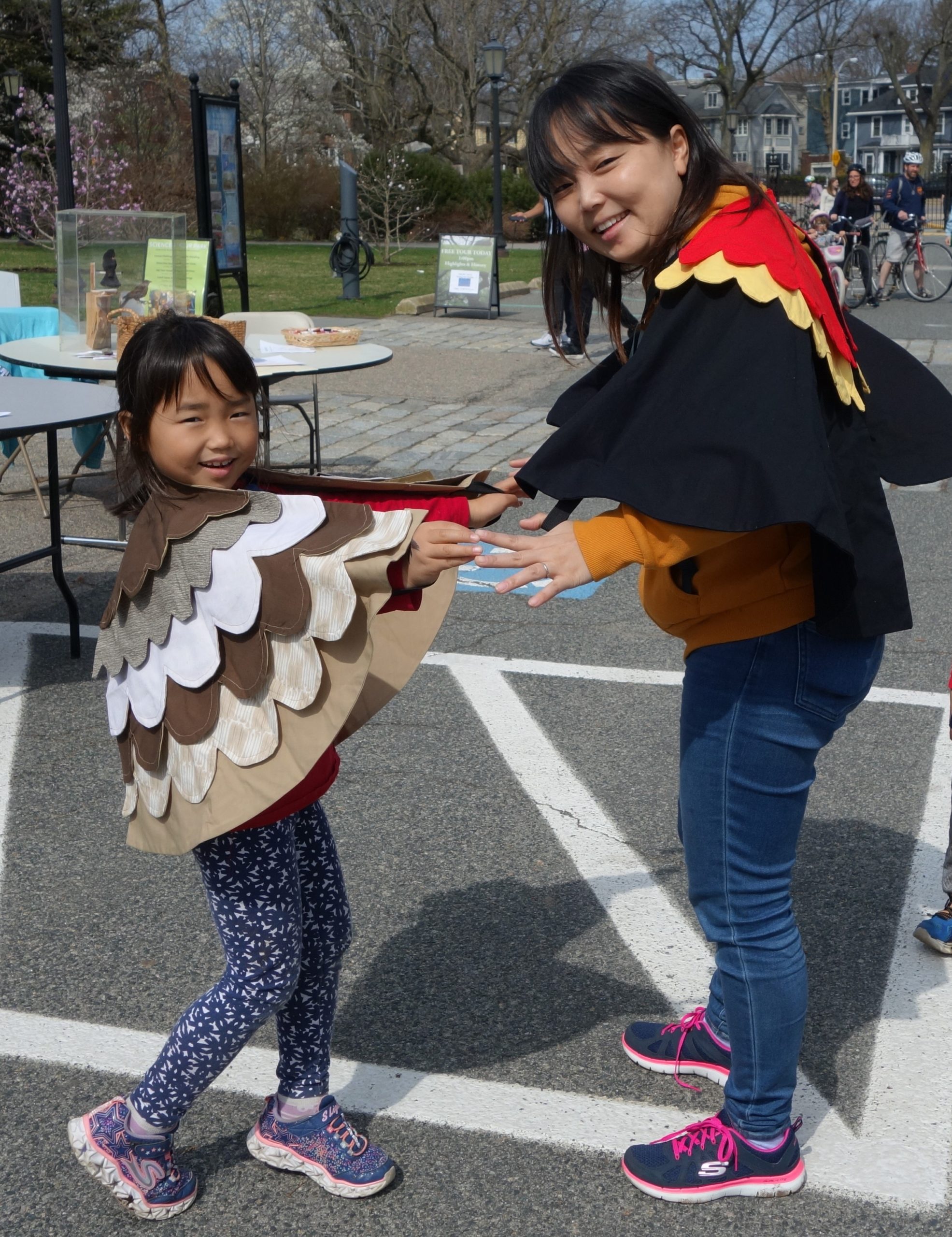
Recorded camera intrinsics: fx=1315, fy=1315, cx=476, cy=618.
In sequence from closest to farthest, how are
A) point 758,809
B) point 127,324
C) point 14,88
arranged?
point 758,809 → point 127,324 → point 14,88

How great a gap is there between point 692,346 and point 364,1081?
169 centimetres

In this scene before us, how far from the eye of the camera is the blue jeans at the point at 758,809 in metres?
2.11

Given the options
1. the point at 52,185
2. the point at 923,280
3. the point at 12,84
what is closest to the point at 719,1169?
the point at 923,280

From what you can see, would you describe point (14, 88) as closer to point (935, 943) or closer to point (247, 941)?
point (935, 943)

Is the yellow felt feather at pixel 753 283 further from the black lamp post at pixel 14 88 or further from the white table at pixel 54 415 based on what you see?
the black lamp post at pixel 14 88

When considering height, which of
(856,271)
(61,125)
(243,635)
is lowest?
(243,635)

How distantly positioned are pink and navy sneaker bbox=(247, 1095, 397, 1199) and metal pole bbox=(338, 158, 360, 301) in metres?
17.1

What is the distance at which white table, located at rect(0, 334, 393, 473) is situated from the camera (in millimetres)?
6484

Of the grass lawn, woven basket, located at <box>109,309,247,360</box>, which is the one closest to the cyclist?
the grass lawn

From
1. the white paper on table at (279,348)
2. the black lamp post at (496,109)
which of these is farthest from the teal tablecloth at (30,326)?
the black lamp post at (496,109)

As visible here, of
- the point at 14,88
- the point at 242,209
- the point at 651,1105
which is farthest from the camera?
the point at 14,88

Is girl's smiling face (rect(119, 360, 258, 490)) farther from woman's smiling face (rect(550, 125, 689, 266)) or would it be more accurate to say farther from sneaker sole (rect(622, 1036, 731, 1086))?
sneaker sole (rect(622, 1036, 731, 1086))

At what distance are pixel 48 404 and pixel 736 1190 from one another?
12.9 feet

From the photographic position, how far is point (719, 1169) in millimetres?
2371
